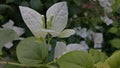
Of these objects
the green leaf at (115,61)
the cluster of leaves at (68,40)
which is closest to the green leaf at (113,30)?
the cluster of leaves at (68,40)

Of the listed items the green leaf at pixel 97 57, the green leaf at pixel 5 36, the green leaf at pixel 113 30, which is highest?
the green leaf at pixel 5 36

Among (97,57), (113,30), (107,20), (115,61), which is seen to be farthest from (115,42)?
(115,61)

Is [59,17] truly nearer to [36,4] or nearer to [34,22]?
[34,22]

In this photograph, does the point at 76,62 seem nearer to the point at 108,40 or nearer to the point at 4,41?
the point at 4,41

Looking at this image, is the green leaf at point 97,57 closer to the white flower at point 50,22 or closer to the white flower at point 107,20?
the white flower at point 50,22

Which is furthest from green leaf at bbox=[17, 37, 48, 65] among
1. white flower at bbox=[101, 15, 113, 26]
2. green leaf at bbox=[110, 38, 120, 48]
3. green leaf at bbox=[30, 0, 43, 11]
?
white flower at bbox=[101, 15, 113, 26]

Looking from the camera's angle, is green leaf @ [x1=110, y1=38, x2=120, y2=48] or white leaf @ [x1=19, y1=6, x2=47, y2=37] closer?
white leaf @ [x1=19, y1=6, x2=47, y2=37]

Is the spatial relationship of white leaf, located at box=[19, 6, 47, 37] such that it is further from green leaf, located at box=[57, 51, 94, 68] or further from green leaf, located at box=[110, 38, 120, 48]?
green leaf, located at box=[110, 38, 120, 48]
